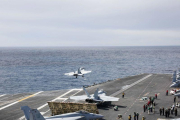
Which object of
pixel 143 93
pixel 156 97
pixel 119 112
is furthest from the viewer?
pixel 143 93

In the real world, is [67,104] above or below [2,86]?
above

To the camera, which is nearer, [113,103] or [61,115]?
[61,115]

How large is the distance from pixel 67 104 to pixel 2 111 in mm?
16398

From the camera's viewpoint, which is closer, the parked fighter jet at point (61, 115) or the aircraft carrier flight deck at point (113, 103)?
the parked fighter jet at point (61, 115)

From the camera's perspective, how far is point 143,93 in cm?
6178

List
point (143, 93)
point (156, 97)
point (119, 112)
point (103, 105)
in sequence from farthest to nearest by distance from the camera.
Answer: point (143, 93)
point (156, 97)
point (103, 105)
point (119, 112)

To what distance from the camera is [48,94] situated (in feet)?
209

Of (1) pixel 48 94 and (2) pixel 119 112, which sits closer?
(2) pixel 119 112

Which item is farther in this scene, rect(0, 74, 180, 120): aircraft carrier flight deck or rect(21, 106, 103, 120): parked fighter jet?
rect(0, 74, 180, 120): aircraft carrier flight deck

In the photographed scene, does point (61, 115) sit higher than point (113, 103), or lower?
higher

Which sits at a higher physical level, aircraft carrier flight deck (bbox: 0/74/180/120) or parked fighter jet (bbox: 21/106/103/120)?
parked fighter jet (bbox: 21/106/103/120)

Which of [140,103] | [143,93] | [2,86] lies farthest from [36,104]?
[2,86]

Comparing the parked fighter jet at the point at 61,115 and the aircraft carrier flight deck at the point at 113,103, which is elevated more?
the parked fighter jet at the point at 61,115

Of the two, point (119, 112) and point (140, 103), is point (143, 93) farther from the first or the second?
point (119, 112)
